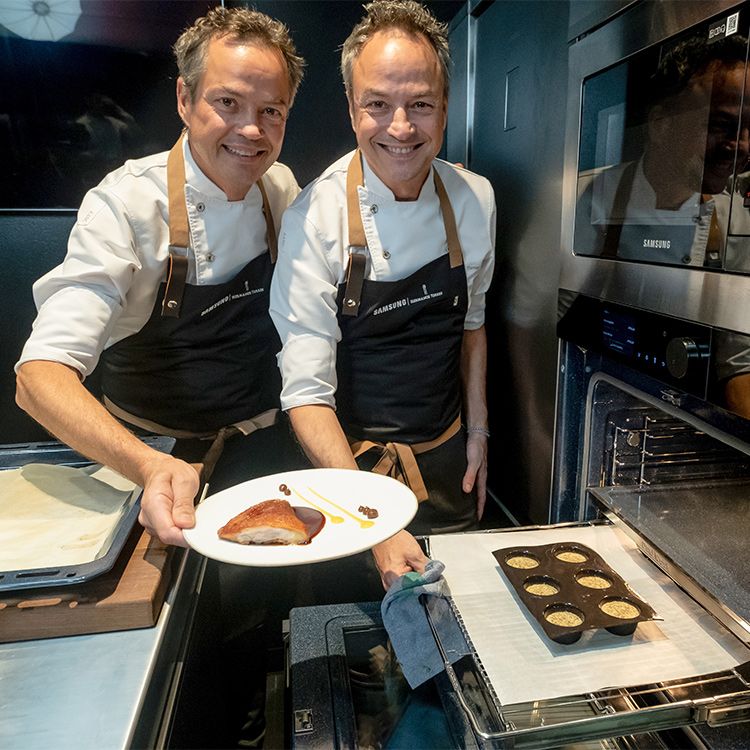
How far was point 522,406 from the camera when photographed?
1.51m

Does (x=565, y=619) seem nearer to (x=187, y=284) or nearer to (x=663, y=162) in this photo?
(x=663, y=162)

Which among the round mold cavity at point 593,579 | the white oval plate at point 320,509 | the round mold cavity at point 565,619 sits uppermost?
the white oval plate at point 320,509

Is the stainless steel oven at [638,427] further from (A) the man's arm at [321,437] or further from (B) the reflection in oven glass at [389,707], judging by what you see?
(A) the man's arm at [321,437]

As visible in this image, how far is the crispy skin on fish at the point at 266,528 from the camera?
31.9 inches

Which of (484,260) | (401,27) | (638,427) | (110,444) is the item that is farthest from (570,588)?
(401,27)

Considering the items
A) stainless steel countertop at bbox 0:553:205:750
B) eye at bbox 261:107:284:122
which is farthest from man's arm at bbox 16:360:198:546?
eye at bbox 261:107:284:122

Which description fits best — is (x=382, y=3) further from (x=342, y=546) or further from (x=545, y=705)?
(x=545, y=705)

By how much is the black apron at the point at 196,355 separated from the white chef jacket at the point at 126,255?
0.03m

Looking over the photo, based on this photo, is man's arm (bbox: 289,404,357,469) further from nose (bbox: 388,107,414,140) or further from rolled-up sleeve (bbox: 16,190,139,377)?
nose (bbox: 388,107,414,140)

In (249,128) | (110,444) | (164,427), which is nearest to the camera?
(110,444)

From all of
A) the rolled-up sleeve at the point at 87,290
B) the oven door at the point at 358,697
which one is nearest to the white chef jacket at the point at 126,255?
the rolled-up sleeve at the point at 87,290

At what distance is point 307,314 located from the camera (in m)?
1.29

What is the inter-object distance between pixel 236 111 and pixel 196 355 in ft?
1.71

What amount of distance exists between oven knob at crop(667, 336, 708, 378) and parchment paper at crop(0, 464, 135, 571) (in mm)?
793
